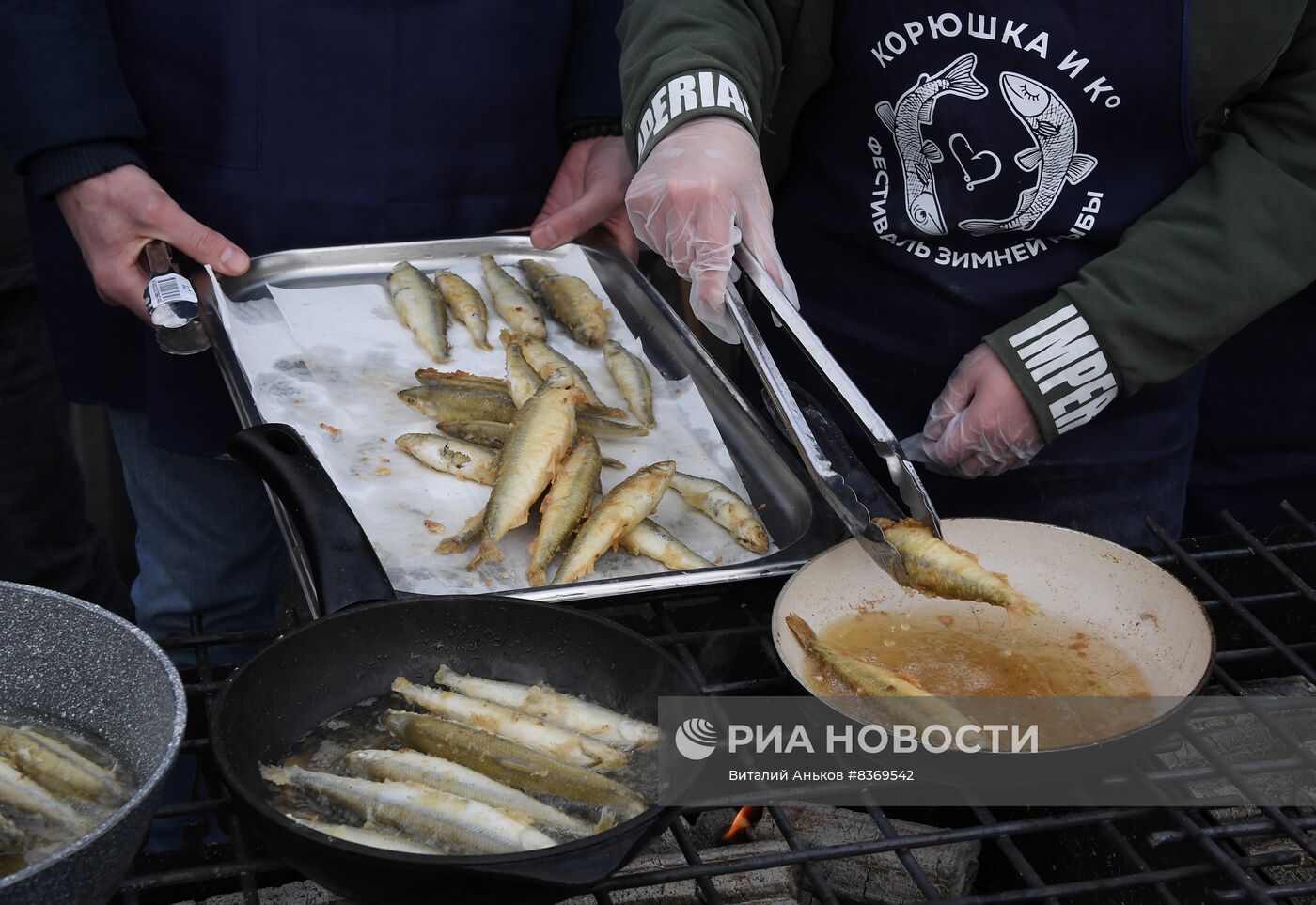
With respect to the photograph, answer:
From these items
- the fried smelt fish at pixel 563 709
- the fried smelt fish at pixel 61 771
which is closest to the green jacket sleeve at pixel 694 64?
the fried smelt fish at pixel 563 709

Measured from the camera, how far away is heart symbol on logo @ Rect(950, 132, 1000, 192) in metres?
2.63

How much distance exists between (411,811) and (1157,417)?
2105mm

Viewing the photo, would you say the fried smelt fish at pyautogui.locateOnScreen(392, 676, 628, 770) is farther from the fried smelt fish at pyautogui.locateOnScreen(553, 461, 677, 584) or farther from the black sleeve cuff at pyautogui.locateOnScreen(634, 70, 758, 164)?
the black sleeve cuff at pyautogui.locateOnScreen(634, 70, 758, 164)

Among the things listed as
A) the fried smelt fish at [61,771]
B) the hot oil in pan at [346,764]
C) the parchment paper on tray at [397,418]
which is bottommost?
the parchment paper on tray at [397,418]

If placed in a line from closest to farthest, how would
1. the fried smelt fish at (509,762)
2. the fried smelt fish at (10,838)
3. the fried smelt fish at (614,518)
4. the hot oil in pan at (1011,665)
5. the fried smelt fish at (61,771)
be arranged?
the fried smelt fish at (10,838), the fried smelt fish at (61,771), the fried smelt fish at (509,762), the hot oil in pan at (1011,665), the fried smelt fish at (614,518)

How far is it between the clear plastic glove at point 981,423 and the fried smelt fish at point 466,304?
3.45 ft

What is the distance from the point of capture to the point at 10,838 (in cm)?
134

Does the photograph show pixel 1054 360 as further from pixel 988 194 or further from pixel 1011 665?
pixel 1011 665

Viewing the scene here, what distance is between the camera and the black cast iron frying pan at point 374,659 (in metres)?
A: 1.44

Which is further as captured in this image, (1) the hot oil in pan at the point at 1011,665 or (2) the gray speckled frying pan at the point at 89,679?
(1) the hot oil in pan at the point at 1011,665

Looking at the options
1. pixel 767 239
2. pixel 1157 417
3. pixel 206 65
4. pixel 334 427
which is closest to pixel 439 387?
pixel 334 427

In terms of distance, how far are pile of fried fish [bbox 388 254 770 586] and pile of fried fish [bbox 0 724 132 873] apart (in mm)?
858

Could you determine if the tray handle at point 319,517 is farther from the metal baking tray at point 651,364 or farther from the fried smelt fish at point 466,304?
the fried smelt fish at point 466,304

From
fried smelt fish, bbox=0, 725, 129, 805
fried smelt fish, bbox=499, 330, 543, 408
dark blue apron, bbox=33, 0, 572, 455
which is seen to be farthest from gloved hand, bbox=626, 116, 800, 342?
fried smelt fish, bbox=0, 725, 129, 805
